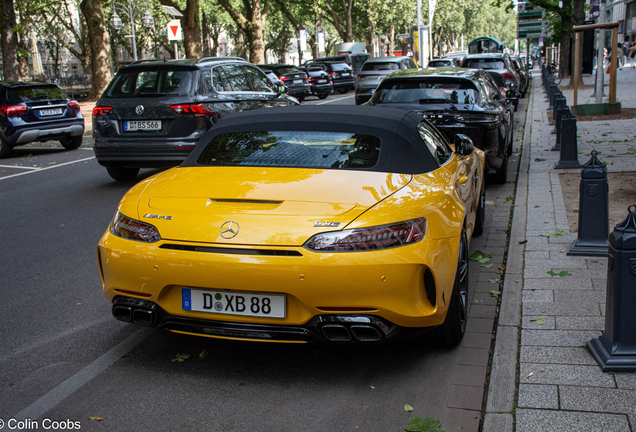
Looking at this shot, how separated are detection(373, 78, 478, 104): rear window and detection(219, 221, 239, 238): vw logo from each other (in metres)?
5.60

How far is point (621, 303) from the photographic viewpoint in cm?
330

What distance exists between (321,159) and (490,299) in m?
1.68

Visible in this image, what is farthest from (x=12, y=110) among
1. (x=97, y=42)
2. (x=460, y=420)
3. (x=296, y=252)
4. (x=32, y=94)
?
(x=97, y=42)

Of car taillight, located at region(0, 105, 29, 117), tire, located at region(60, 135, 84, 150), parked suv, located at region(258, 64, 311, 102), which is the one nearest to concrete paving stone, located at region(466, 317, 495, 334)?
car taillight, located at region(0, 105, 29, 117)

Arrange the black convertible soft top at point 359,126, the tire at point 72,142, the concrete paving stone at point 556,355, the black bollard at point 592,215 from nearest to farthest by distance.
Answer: the concrete paving stone at point 556,355
the black convertible soft top at point 359,126
the black bollard at point 592,215
the tire at point 72,142

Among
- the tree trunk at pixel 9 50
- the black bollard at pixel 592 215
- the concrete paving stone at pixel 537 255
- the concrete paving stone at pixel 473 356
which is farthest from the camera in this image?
the tree trunk at pixel 9 50

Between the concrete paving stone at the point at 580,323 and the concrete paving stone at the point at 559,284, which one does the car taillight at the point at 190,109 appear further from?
the concrete paving stone at the point at 580,323

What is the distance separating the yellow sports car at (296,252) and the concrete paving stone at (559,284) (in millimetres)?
1166

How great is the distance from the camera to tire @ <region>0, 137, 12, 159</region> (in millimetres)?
13768

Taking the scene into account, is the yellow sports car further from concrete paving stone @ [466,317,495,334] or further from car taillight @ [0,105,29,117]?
car taillight @ [0,105,29,117]

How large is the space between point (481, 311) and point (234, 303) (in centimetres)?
191

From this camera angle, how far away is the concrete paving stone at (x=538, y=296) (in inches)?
175

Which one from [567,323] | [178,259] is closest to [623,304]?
[567,323]

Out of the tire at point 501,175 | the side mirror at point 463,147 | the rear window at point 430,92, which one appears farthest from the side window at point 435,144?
the tire at point 501,175
